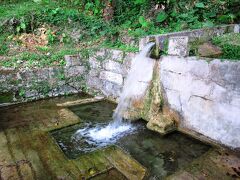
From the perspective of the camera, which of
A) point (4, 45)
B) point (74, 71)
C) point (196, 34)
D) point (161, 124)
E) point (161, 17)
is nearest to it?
point (161, 124)

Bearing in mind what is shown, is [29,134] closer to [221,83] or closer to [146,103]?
[146,103]

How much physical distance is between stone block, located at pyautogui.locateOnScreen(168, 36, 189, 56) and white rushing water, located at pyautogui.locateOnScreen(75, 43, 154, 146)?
43 centimetres

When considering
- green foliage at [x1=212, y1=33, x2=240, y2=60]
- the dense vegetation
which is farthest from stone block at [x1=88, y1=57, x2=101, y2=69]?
green foliage at [x1=212, y1=33, x2=240, y2=60]

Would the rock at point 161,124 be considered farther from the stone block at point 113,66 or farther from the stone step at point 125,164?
the stone block at point 113,66

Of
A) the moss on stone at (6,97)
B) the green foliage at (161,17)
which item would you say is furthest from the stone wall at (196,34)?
the moss on stone at (6,97)

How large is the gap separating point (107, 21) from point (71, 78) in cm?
226

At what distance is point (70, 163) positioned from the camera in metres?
3.18

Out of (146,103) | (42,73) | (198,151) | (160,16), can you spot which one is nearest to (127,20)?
(160,16)

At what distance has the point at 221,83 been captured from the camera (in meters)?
3.52

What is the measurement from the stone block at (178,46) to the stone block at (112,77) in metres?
1.60

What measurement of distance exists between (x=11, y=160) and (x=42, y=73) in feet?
9.65

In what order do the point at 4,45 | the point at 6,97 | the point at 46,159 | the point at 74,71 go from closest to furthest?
1. the point at 46,159
2. the point at 6,97
3. the point at 74,71
4. the point at 4,45

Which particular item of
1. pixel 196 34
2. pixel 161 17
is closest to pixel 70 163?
pixel 196 34

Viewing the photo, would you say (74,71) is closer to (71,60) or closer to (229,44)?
(71,60)
